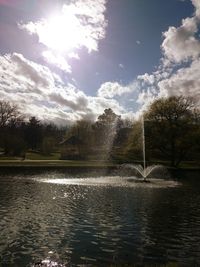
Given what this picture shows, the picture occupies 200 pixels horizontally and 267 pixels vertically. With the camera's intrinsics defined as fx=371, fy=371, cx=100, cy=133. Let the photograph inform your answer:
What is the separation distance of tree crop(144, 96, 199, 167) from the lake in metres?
40.2

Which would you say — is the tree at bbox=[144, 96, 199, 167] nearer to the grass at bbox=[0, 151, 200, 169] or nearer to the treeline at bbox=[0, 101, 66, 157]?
the grass at bbox=[0, 151, 200, 169]

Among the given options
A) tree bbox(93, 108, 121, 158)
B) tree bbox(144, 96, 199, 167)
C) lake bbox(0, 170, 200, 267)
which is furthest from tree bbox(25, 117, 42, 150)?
lake bbox(0, 170, 200, 267)

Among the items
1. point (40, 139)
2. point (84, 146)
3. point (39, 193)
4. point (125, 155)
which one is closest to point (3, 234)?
point (39, 193)

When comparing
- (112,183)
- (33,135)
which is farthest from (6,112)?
(112,183)

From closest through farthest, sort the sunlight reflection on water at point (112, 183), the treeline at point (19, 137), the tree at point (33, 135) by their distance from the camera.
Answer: the sunlight reflection on water at point (112, 183) → the treeline at point (19, 137) → the tree at point (33, 135)

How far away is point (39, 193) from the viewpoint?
2952 cm

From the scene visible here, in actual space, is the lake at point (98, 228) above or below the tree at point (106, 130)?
below

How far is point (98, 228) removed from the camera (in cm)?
1755

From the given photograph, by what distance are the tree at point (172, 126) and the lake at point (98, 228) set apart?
132 ft

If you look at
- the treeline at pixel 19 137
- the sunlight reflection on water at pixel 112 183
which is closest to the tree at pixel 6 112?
the treeline at pixel 19 137

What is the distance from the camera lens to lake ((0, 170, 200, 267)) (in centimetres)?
1320

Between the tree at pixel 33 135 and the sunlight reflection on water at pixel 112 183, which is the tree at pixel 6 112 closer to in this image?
the tree at pixel 33 135

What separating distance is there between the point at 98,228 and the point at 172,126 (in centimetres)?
5435

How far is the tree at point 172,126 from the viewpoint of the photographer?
69.3 metres
